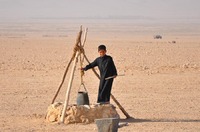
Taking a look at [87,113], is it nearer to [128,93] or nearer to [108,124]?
[108,124]

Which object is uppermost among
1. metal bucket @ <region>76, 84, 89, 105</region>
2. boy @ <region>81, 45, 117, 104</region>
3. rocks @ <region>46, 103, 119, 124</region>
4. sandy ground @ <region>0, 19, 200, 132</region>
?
boy @ <region>81, 45, 117, 104</region>

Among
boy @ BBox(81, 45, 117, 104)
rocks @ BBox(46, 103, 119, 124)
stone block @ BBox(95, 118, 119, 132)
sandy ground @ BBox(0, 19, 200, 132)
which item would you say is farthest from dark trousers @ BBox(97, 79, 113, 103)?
stone block @ BBox(95, 118, 119, 132)

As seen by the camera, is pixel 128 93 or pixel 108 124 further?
pixel 128 93

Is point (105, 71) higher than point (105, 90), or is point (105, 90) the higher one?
point (105, 71)

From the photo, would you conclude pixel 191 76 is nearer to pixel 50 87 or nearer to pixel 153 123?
pixel 50 87

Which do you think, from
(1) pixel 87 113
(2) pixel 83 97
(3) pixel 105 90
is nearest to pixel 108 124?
(1) pixel 87 113

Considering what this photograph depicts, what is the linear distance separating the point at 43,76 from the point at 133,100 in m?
6.21

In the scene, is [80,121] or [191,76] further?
[191,76]

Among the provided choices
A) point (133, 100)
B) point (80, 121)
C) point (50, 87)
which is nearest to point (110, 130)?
point (80, 121)

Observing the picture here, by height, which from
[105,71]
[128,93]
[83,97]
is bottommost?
[128,93]

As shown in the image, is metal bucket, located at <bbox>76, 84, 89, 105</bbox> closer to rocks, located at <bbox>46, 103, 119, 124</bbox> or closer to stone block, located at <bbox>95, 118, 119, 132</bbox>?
rocks, located at <bbox>46, 103, 119, 124</bbox>

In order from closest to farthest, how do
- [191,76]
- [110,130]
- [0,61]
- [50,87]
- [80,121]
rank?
[110,130]
[80,121]
[50,87]
[191,76]
[0,61]

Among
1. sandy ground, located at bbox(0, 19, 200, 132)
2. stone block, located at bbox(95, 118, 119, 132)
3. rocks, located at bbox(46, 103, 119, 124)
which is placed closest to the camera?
stone block, located at bbox(95, 118, 119, 132)

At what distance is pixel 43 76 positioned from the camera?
861 inches
